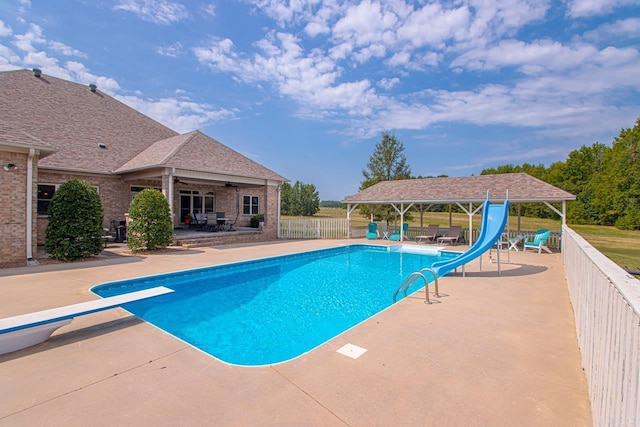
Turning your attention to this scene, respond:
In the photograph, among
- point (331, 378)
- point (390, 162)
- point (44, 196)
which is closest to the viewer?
point (331, 378)

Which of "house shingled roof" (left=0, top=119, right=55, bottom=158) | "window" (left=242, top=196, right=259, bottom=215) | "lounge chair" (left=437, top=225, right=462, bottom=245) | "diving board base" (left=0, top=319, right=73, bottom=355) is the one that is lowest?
"diving board base" (left=0, top=319, right=73, bottom=355)

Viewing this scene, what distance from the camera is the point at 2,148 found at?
346 inches

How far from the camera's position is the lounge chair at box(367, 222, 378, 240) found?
63.2ft

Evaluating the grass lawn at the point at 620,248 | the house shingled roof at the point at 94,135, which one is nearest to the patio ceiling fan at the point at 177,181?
the house shingled roof at the point at 94,135


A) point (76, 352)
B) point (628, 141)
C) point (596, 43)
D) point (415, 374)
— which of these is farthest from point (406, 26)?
point (628, 141)

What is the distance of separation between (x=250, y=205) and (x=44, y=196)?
10.4 metres

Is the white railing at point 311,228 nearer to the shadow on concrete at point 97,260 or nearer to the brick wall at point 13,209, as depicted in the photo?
the shadow on concrete at point 97,260

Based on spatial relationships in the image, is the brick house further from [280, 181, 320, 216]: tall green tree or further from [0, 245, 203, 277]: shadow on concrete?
[280, 181, 320, 216]: tall green tree

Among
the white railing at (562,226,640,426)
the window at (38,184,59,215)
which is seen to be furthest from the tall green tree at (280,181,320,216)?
the white railing at (562,226,640,426)

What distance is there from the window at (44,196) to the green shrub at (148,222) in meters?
4.56

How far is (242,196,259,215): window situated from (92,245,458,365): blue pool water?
9.32 metres

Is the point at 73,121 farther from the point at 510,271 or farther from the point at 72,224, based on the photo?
the point at 510,271

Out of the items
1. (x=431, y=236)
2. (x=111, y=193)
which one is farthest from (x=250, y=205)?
(x=431, y=236)

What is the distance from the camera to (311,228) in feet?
63.0
